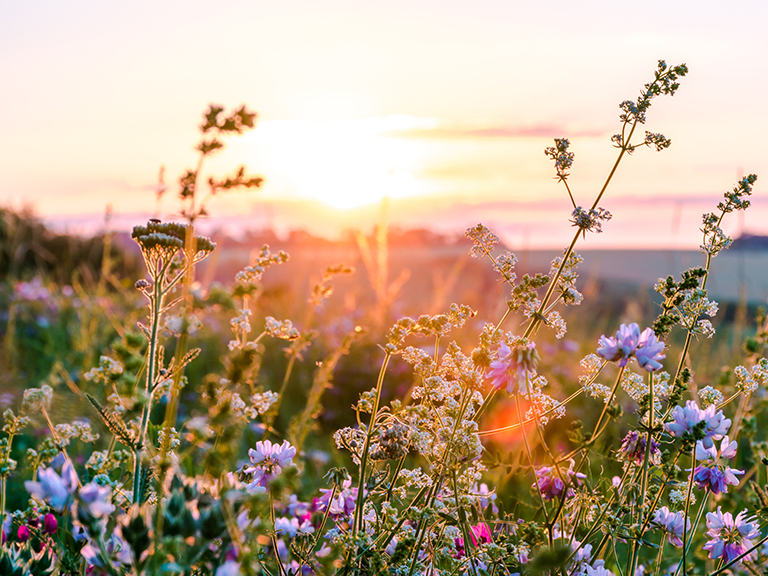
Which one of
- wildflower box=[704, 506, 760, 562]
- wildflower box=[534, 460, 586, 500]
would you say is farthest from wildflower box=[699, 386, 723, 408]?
wildflower box=[534, 460, 586, 500]

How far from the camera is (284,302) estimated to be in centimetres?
870

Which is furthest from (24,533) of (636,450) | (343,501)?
(636,450)

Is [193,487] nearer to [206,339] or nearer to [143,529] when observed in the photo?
[143,529]

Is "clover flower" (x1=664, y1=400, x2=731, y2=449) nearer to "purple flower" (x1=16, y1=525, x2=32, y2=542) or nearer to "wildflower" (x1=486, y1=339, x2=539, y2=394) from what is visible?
"wildflower" (x1=486, y1=339, x2=539, y2=394)

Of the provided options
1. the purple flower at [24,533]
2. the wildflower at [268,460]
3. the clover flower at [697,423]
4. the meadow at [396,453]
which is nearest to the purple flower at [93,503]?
the meadow at [396,453]

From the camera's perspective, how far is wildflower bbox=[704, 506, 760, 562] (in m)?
1.83

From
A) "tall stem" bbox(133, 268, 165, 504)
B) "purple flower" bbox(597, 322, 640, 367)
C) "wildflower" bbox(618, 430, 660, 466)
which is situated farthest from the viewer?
"wildflower" bbox(618, 430, 660, 466)

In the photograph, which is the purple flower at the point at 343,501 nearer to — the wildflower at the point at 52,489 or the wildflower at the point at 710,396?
the wildflower at the point at 52,489

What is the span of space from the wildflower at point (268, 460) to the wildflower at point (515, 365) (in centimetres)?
61

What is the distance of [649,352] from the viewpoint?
1462 mm

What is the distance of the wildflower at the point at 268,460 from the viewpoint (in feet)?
5.74

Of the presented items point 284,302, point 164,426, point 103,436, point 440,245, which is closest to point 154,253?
point 164,426

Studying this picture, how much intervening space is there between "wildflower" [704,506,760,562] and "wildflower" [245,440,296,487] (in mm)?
1216

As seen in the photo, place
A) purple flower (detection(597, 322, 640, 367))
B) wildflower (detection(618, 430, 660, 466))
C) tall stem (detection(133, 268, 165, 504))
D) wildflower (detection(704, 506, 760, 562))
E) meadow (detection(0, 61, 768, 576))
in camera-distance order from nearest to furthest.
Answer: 1. meadow (detection(0, 61, 768, 576))
2. tall stem (detection(133, 268, 165, 504))
3. purple flower (detection(597, 322, 640, 367))
4. wildflower (detection(618, 430, 660, 466))
5. wildflower (detection(704, 506, 760, 562))
